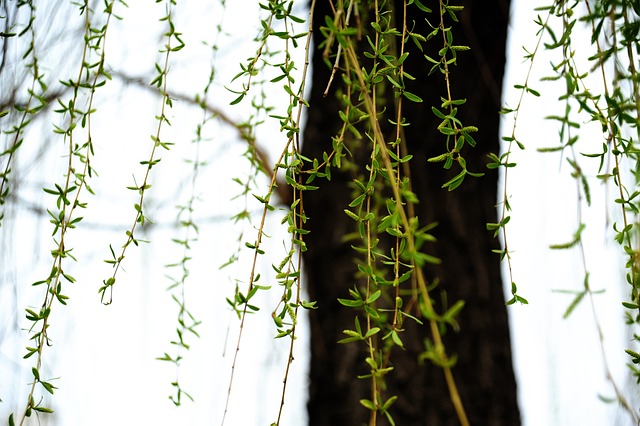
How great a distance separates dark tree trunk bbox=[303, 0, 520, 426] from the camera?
121cm

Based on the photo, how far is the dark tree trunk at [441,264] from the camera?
1.21 m

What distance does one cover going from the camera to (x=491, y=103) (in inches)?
53.2

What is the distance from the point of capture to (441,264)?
1299 millimetres

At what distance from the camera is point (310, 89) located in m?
1.42

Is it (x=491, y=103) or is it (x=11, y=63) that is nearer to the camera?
(x=11, y=63)

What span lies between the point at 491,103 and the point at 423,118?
0.50 ft

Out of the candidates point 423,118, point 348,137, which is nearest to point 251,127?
point 348,137

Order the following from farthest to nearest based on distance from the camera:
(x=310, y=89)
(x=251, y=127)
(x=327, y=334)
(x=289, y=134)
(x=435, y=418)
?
1. (x=310, y=89)
2. (x=327, y=334)
3. (x=435, y=418)
4. (x=251, y=127)
5. (x=289, y=134)

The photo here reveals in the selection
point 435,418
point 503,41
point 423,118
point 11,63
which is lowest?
point 435,418

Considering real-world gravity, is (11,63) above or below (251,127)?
above

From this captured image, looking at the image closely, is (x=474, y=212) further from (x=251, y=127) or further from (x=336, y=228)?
(x=251, y=127)

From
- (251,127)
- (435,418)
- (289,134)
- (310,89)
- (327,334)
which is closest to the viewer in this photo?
(289,134)

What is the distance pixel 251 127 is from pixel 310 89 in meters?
0.60

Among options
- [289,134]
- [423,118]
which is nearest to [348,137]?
[423,118]
